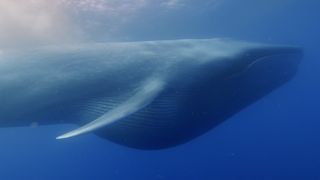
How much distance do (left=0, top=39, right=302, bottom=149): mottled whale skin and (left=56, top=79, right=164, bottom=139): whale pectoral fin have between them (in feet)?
0.07

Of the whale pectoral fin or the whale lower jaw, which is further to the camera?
the whale lower jaw

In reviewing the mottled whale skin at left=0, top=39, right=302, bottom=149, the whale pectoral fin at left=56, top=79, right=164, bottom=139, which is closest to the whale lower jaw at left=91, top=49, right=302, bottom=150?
the mottled whale skin at left=0, top=39, right=302, bottom=149

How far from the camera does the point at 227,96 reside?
240 inches

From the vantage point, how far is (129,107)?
532cm

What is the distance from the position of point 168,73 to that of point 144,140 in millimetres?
922

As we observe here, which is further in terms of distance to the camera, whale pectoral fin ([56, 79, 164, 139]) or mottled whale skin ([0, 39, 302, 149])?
mottled whale skin ([0, 39, 302, 149])

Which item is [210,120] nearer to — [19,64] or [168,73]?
[168,73]

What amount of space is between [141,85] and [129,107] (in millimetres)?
622

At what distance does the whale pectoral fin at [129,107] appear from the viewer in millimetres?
5094

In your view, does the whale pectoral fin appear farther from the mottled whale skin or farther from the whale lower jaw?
the whale lower jaw

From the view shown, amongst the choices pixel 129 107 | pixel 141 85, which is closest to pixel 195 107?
pixel 141 85

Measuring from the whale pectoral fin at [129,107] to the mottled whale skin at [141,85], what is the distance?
0.07ft

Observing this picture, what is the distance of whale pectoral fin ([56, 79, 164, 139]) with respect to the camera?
16.7 ft

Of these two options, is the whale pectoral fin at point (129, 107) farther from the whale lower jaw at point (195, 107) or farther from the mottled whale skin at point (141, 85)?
the whale lower jaw at point (195, 107)
